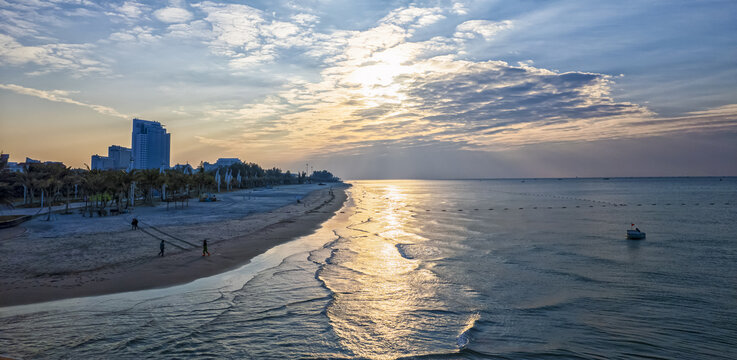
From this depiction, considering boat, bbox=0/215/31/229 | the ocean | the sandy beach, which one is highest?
boat, bbox=0/215/31/229

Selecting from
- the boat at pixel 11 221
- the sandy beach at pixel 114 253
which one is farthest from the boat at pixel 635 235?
the boat at pixel 11 221

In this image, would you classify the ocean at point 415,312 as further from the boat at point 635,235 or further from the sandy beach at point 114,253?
the boat at point 635,235

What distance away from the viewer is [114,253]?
1033 inches

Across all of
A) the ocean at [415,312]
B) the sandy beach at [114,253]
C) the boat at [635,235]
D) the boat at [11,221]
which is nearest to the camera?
the ocean at [415,312]

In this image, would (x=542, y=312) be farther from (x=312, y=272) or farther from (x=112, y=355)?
(x=112, y=355)

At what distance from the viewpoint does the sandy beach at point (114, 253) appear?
19.0m

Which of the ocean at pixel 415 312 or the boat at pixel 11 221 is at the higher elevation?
the boat at pixel 11 221

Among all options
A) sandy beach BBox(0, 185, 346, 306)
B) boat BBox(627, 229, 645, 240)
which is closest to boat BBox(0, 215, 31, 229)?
sandy beach BBox(0, 185, 346, 306)

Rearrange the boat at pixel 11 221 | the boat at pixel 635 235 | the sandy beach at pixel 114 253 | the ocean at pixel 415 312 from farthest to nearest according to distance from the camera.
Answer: the boat at pixel 11 221 < the boat at pixel 635 235 < the sandy beach at pixel 114 253 < the ocean at pixel 415 312

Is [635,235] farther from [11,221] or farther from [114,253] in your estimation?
[11,221]

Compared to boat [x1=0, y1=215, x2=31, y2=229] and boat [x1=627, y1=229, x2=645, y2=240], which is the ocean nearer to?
boat [x1=627, y1=229, x2=645, y2=240]

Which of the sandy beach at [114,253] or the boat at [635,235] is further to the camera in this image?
the boat at [635,235]

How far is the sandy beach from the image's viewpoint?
18953mm

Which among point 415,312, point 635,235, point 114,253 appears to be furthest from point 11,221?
point 635,235
